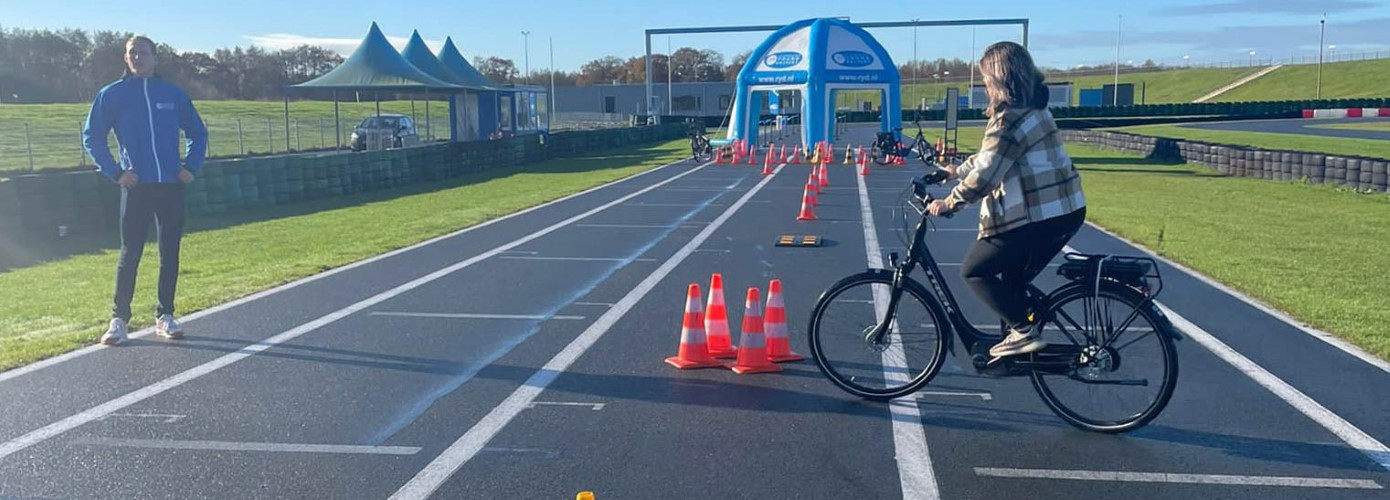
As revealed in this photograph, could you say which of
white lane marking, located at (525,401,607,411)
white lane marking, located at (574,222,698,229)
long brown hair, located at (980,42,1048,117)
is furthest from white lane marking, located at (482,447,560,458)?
white lane marking, located at (574,222,698,229)

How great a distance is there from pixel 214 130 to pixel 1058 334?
44347 mm

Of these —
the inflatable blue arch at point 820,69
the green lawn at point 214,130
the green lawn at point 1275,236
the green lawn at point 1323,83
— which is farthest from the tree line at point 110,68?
the green lawn at point 1323,83

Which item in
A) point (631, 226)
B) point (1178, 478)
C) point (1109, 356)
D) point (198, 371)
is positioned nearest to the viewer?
point (1178, 478)

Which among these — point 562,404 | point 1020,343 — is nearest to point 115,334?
point 562,404

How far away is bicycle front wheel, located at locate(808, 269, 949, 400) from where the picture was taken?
19.6 feet

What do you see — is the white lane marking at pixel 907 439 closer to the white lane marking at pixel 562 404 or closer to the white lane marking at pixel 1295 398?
the white lane marking at pixel 562 404

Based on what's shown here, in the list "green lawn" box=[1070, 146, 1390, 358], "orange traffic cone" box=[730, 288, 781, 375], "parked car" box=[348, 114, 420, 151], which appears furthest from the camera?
"parked car" box=[348, 114, 420, 151]

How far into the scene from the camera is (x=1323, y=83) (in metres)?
114

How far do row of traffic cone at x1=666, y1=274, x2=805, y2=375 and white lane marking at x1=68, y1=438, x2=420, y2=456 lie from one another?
2103 mm

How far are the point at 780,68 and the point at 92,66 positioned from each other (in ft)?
126

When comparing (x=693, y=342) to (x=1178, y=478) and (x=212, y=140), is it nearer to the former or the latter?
(x=1178, y=478)

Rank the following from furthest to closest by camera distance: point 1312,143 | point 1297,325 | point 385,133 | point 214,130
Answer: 1. point 214,130
2. point 385,133
3. point 1312,143
4. point 1297,325

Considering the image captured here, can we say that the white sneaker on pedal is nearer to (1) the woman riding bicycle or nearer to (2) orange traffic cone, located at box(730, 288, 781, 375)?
(1) the woman riding bicycle

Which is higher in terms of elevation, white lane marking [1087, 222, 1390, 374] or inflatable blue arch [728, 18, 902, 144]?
inflatable blue arch [728, 18, 902, 144]
